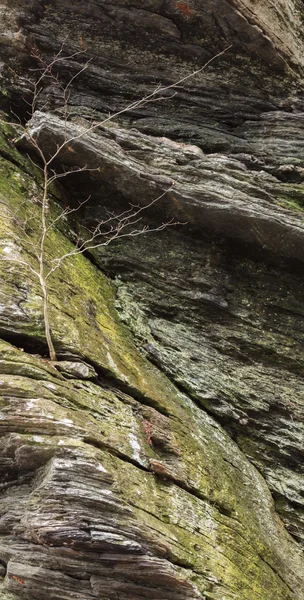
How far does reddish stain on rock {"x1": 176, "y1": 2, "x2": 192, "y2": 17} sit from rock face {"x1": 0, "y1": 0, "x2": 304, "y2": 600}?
1.4 inches

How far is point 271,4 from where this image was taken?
17562 mm

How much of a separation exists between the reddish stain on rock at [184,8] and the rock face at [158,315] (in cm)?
3

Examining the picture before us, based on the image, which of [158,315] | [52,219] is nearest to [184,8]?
[52,219]

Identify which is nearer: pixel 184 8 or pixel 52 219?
pixel 52 219

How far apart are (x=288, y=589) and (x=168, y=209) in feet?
32.5

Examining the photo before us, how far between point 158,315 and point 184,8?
398 inches

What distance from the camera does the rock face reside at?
8.24 m

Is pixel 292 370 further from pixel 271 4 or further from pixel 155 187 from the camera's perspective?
pixel 271 4

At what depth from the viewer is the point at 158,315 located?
14.7 m

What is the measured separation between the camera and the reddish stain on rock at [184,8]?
16922 millimetres

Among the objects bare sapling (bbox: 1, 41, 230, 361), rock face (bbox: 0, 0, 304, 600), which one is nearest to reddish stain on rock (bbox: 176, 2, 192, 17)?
rock face (bbox: 0, 0, 304, 600)

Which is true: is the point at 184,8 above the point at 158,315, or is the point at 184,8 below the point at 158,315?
above

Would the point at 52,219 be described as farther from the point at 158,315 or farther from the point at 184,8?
the point at 184,8

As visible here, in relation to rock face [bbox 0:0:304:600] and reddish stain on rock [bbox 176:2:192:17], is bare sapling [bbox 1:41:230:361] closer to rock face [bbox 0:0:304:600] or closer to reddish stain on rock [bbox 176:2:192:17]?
rock face [bbox 0:0:304:600]
